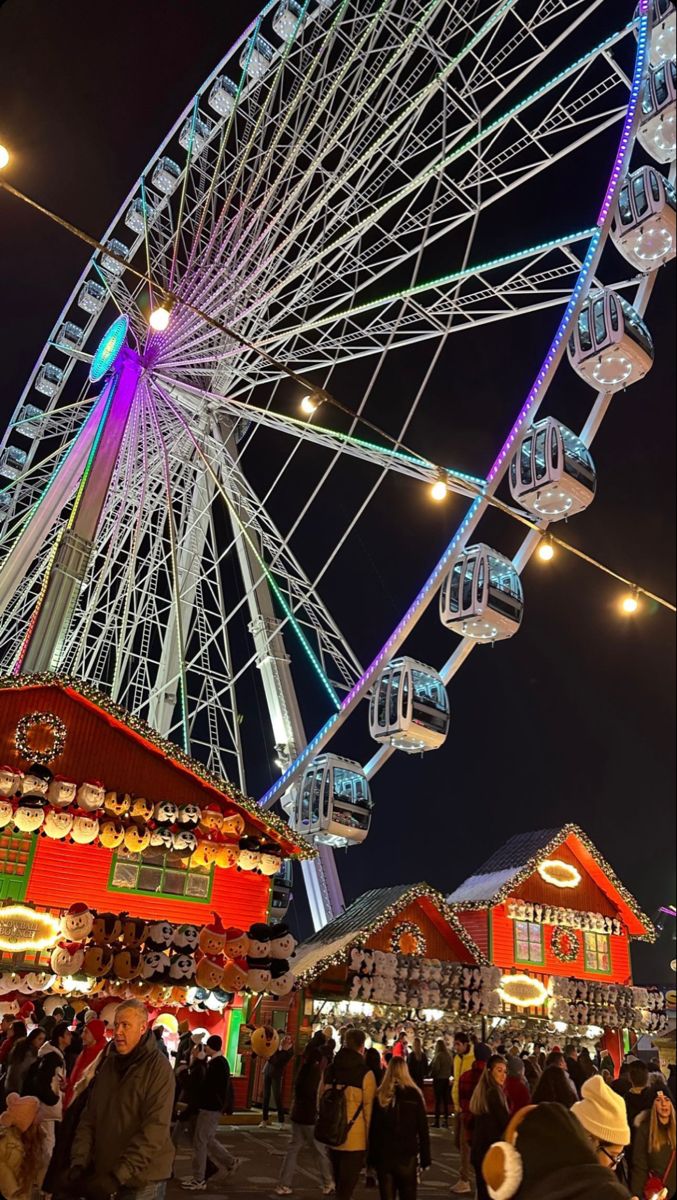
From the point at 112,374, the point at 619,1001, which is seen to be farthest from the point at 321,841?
the point at 619,1001

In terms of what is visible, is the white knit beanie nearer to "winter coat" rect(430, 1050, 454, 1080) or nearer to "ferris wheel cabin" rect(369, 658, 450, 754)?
"ferris wheel cabin" rect(369, 658, 450, 754)

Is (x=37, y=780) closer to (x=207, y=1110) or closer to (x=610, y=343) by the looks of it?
(x=207, y=1110)

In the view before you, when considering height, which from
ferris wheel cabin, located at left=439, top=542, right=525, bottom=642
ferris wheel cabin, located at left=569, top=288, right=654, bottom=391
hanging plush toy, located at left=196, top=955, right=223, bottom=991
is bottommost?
hanging plush toy, located at left=196, top=955, right=223, bottom=991

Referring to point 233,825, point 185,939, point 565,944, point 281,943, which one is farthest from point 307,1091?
point 565,944

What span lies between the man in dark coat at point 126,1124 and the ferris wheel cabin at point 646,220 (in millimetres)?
11734

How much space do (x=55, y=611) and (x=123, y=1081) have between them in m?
10.2

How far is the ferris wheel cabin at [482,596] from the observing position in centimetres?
1370

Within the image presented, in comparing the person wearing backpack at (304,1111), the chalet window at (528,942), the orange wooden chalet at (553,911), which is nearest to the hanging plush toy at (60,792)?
the person wearing backpack at (304,1111)

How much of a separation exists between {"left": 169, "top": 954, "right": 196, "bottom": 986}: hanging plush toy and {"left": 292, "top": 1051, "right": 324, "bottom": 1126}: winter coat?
545 cm

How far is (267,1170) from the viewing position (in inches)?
379

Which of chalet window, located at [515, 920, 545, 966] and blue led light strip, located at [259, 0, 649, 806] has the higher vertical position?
blue led light strip, located at [259, 0, 649, 806]

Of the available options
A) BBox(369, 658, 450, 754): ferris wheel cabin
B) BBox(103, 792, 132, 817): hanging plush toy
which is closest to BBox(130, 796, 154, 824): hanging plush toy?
BBox(103, 792, 132, 817): hanging plush toy

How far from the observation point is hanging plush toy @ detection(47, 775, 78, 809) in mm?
13852

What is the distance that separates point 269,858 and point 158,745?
2.79 metres
